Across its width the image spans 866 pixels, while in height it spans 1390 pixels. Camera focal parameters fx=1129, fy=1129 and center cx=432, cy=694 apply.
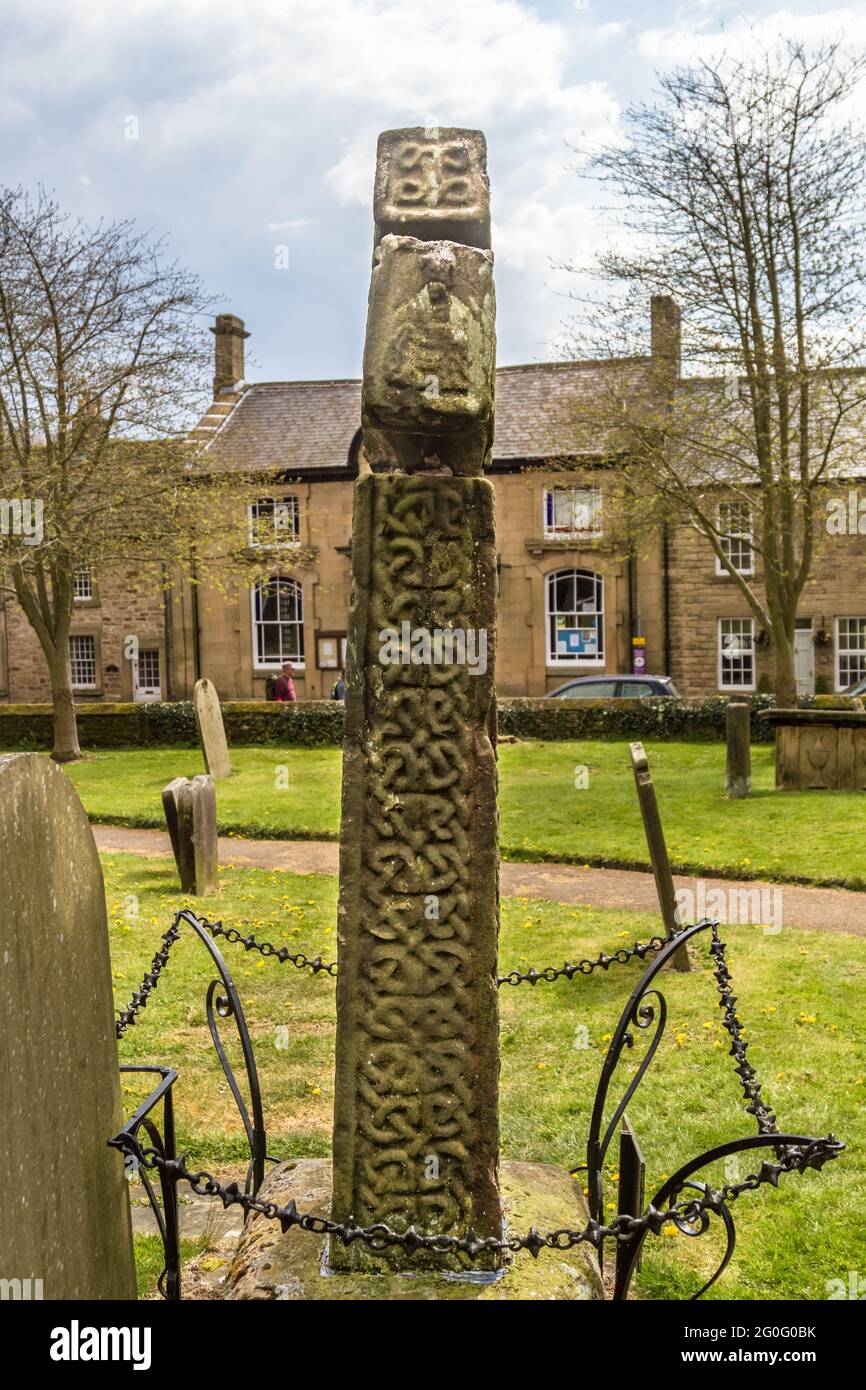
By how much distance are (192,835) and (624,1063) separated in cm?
483

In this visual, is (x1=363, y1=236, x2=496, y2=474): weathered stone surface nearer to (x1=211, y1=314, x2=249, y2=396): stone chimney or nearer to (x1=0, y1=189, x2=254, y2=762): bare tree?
(x1=0, y1=189, x2=254, y2=762): bare tree

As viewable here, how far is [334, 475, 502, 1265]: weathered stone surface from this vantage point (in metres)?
2.97

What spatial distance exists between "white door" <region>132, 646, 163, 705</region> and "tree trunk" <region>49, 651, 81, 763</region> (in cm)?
1276

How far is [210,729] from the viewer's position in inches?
655

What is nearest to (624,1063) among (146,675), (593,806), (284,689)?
(593,806)

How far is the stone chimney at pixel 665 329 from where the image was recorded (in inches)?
715

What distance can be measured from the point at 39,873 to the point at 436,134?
7.20ft

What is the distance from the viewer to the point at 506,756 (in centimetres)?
1966

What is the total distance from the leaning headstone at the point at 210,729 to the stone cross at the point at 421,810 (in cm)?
1300

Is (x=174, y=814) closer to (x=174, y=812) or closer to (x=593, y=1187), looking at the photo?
(x=174, y=812)

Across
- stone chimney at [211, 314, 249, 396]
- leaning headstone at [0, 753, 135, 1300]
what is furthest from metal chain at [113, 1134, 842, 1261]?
stone chimney at [211, 314, 249, 396]

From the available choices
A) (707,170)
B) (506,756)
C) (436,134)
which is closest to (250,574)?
(506,756)
